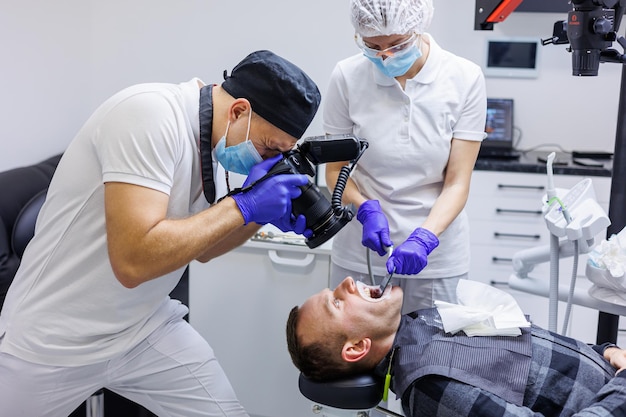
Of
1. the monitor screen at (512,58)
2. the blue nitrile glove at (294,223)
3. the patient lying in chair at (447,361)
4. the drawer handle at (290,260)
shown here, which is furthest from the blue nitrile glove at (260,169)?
the monitor screen at (512,58)

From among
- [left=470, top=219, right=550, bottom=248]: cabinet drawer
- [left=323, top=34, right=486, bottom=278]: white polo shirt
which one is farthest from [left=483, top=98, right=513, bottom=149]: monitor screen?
[left=323, top=34, right=486, bottom=278]: white polo shirt

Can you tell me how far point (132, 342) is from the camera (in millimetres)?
1680

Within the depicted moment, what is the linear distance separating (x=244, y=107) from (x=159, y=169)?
0.24 metres

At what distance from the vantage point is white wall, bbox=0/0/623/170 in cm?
311

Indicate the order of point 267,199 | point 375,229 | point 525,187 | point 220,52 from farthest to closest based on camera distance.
A: point 220,52 < point 525,187 < point 375,229 < point 267,199

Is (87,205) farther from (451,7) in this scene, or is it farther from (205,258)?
(451,7)

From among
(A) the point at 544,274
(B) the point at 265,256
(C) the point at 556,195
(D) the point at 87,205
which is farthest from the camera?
(A) the point at 544,274

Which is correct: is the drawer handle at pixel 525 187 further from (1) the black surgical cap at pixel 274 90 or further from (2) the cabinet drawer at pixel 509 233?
(1) the black surgical cap at pixel 274 90

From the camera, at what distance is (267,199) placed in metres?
A: 1.48

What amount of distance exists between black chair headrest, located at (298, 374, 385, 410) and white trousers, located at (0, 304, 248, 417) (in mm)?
322

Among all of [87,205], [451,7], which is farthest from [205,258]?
[451,7]

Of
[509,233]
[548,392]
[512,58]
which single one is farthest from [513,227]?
[548,392]

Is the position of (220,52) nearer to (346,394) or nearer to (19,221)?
(19,221)

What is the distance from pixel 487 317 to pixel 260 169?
1.97 feet
